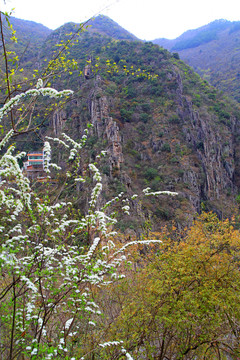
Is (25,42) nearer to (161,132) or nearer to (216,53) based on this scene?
(161,132)

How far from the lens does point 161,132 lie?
3950 centimetres

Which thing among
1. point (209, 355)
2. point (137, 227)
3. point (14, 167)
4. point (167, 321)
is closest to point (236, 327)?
point (209, 355)

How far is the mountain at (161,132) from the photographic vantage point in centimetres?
3206

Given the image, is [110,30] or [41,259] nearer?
[41,259]

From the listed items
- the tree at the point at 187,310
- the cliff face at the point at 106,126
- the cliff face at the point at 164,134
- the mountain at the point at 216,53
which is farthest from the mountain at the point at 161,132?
the tree at the point at 187,310

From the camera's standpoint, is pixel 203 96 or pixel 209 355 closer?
pixel 209 355

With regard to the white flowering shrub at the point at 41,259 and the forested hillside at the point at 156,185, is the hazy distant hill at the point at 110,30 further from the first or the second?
the white flowering shrub at the point at 41,259

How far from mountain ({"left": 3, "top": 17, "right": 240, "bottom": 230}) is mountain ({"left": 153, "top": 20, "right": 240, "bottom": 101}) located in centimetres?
1451

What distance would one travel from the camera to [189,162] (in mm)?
36969

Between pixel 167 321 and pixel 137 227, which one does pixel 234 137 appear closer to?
pixel 137 227

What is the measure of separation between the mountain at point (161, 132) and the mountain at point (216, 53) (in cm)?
1451

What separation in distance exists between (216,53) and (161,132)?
58455mm

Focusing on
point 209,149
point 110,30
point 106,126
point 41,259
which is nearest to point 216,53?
point 110,30

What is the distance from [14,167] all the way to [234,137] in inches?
1799
